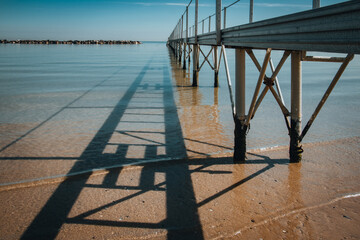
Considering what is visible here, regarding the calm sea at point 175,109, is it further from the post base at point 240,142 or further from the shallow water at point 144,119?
the post base at point 240,142

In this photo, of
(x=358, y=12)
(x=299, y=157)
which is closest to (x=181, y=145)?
(x=299, y=157)

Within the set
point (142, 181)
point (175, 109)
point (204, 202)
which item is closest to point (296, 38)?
point (204, 202)

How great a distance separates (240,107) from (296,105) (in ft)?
3.01

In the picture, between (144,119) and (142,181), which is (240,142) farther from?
(144,119)

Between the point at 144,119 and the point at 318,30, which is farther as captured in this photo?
the point at 144,119

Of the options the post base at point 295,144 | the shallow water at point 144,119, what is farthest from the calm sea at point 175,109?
the post base at point 295,144

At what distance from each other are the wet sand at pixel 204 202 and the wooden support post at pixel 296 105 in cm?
24

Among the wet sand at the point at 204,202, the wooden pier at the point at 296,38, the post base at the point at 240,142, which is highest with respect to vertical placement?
the wooden pier at the point at 296,38

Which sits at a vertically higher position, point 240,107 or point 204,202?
point 240,107

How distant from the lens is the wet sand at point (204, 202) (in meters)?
3.22

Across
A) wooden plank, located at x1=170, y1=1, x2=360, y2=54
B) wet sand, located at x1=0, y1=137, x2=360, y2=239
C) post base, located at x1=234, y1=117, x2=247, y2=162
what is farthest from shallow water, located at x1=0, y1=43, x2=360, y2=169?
wooden plank, located at x1=170, y1=1, x2=360, y2=54

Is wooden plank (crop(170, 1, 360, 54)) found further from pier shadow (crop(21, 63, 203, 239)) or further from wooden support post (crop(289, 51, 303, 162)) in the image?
pier shadow (crop(21, 63, 203, 239))

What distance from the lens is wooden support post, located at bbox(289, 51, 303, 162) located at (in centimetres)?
437

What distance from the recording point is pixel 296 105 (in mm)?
4512
